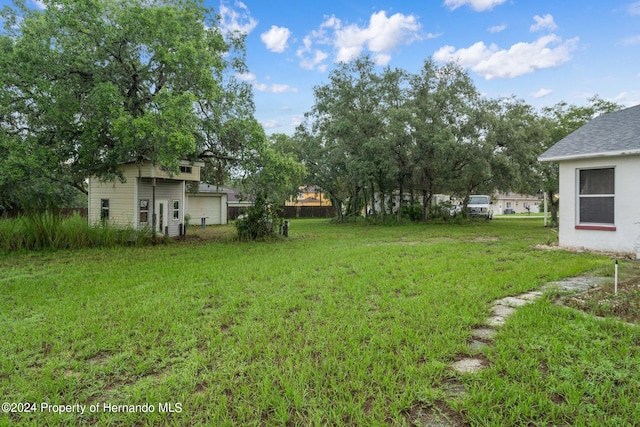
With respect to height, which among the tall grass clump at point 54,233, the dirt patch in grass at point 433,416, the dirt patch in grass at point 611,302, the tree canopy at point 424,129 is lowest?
the dirt patch in grass at point 433,416

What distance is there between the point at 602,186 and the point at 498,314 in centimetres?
648

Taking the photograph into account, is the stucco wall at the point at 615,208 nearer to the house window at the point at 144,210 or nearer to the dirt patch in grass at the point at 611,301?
the dirt patch in grass at the point at 611,301

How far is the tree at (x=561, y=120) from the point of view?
49.8 ft

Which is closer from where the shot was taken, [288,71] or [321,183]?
[288,71]

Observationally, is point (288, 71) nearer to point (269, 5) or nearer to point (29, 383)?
point (269, 5)

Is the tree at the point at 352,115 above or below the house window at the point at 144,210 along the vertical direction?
above

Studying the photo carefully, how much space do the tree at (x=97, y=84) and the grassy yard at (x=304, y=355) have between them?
4449 millimetres

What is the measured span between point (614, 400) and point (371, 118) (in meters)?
16.2

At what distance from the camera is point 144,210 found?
13.5 meters

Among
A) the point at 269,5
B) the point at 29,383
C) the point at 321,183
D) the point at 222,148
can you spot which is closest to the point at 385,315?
the point at 29,383

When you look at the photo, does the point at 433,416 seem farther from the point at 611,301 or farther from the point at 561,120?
the point at 561,120

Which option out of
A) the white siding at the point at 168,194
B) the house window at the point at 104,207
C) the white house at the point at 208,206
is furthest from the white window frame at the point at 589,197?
the white house at the point at 208,206

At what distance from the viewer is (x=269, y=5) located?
1086 cm

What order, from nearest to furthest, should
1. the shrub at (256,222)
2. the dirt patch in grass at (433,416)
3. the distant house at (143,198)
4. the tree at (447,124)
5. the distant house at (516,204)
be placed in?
the dirt patch in grass at (433,416), the shrub at (256,222), the distant house at (143,198), the tree at (447,124), the distant house at (516,204)
